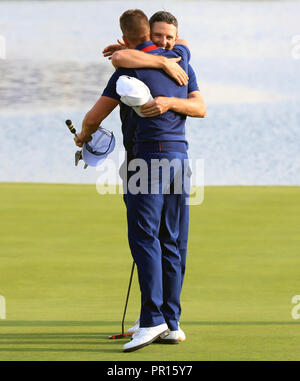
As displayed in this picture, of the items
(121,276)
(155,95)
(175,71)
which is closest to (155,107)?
(155,95)

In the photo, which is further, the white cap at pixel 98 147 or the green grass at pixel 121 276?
the white cap at pixel 98 147

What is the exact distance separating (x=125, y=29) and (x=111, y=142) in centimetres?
69

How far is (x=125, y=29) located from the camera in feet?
16.6

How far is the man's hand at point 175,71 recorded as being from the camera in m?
5.04

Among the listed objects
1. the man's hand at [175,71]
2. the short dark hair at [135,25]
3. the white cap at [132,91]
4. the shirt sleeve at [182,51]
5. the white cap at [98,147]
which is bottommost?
the white cap at [98,147]

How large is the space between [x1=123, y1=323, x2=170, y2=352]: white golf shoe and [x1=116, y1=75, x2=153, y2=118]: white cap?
118cm

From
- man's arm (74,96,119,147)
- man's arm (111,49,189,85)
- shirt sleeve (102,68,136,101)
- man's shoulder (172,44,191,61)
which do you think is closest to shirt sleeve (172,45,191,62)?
man's shoulder (172,44,191,61)

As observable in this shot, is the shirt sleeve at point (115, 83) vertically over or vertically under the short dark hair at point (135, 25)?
under

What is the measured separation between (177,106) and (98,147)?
57cm

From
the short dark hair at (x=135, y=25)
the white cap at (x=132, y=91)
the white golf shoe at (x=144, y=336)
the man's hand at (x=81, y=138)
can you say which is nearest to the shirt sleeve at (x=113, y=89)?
the white cap at (x=132, y=91)

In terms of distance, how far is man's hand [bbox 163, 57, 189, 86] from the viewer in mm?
5039

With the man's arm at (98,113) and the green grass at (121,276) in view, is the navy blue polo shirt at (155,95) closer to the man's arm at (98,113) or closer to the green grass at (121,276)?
the man's arm at (98,113)

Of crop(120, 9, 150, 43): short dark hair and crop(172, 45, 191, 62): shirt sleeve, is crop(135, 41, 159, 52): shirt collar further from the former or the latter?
crop(172, 45, 191, 62): shirt sleeve

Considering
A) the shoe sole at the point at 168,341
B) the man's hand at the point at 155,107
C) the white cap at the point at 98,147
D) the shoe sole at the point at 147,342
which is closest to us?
the shoe sole at the point at 147,342
